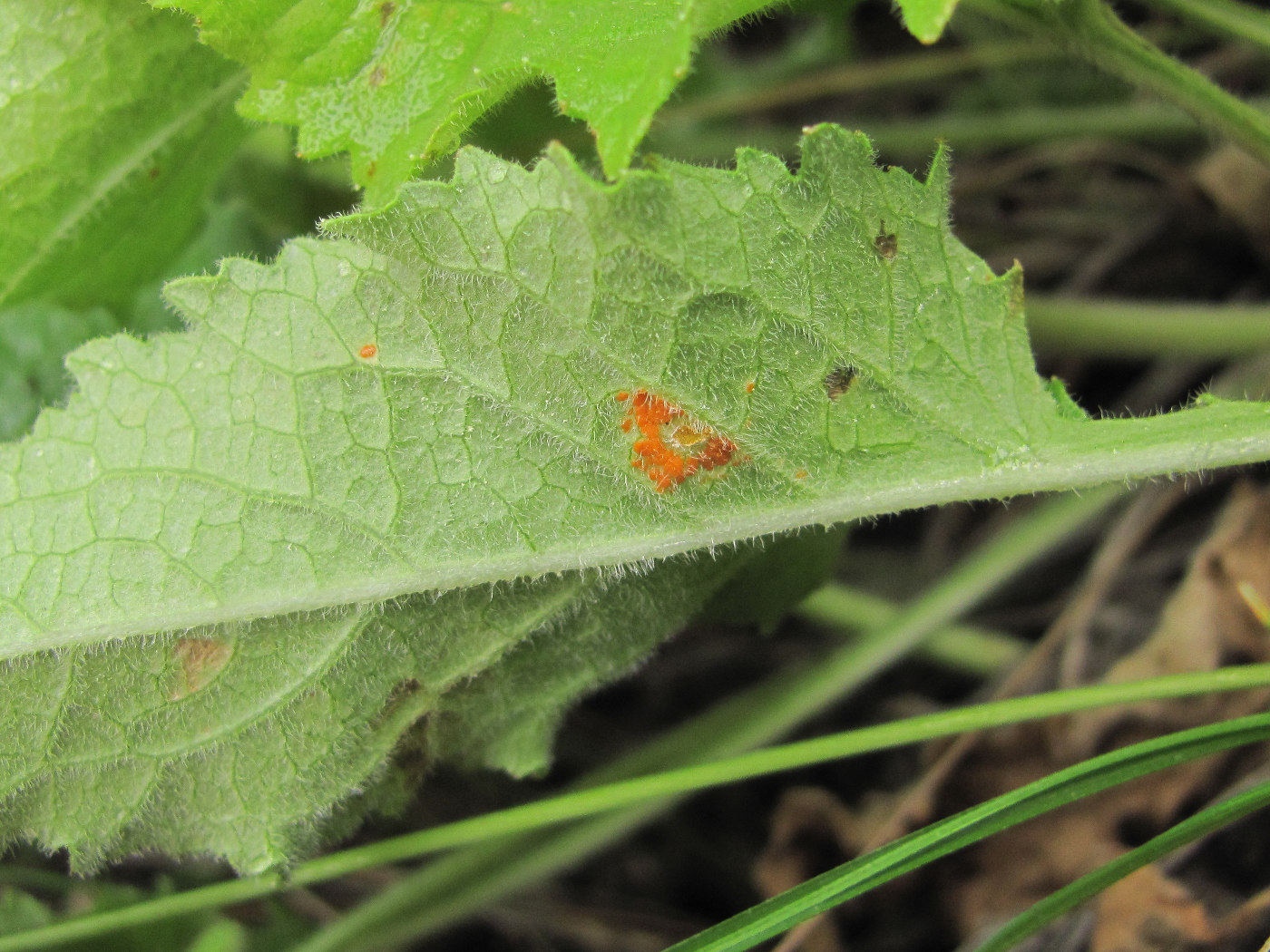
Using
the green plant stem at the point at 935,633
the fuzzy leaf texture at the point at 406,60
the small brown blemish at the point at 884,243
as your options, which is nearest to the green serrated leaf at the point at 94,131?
the fuzzy leaf texture at the point at 406,60

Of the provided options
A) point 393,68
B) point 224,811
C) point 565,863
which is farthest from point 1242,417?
point 224,811

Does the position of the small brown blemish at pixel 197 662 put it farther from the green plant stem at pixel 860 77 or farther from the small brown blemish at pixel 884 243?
the green plant stem at pixel 860 77

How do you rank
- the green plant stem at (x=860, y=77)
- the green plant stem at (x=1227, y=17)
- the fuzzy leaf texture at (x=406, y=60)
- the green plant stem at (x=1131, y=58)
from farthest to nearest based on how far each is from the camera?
1. the green plant stem at (x=860, y=77)
2. the green plant stem at (x=1227, y=17)
3. the green plant stem at (x=1131, y=58)
4. the fuzzy leaf texture at (x=406, y=60)

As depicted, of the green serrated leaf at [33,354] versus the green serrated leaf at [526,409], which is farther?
the green serrated leaf at [33,354]

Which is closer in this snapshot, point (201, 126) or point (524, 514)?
point (524, 514)

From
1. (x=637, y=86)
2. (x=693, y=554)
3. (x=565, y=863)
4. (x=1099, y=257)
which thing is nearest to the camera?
(x=637, y=86)

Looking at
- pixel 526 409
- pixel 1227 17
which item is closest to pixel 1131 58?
pixel 1227 17

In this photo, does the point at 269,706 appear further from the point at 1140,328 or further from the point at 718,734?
the point at 1140,328

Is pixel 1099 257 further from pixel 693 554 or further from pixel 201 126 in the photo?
pixel 201 126
